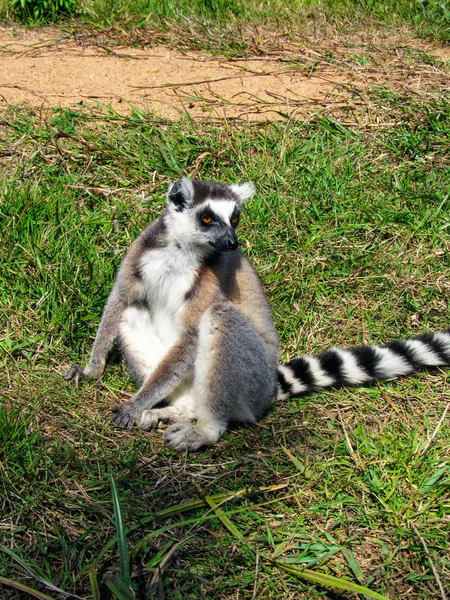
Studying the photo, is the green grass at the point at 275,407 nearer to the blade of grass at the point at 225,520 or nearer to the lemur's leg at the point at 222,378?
the blade of grass at the point at 225,520

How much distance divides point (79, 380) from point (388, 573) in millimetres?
1836

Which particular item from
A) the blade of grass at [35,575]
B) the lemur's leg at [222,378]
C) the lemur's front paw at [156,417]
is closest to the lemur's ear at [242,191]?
the lemur's leg at [222,378]

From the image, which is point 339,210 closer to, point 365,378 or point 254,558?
point 365,378

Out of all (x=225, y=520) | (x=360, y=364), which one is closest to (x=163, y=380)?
(x=225, y=520)

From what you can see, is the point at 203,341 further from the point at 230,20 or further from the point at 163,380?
the point at 230,20

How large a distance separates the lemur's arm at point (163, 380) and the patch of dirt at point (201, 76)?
249 cm

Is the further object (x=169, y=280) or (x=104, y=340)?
(x=104, y=340)

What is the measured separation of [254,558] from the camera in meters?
2.88

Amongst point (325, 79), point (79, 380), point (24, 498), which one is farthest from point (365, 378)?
point (325, 79)

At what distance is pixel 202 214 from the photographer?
141 inches

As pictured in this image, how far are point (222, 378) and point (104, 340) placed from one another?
2.51 feet

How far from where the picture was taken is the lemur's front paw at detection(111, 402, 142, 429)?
3512 millimetres

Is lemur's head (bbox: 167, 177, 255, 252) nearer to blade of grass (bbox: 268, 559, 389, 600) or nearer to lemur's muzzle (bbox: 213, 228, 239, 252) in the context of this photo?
lemur's muzzle (bbox: 213, 228, 239, 252)

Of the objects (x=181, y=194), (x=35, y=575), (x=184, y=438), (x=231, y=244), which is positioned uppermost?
(x=181, y=194)
